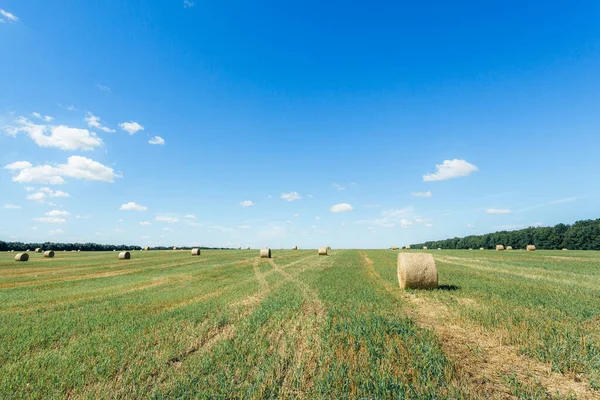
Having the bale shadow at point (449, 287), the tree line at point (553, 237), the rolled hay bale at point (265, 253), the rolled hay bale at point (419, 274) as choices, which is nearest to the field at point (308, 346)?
the bale shadow at point (449, 287)

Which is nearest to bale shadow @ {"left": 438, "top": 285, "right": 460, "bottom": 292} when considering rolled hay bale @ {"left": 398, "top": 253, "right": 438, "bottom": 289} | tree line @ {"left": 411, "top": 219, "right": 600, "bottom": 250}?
rolled hay bale @ {"left": 398, "top": 253, "right": 438, "bottom": 289}

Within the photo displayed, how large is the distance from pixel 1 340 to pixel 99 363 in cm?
418

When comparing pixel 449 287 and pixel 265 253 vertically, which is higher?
pixel 265 253

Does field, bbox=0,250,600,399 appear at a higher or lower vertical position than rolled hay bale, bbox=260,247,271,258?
lower

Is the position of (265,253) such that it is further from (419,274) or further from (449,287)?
(449,287)

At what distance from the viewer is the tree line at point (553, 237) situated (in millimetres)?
85938

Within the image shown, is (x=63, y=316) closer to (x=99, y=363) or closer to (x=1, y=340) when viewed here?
(x=1, y=340)

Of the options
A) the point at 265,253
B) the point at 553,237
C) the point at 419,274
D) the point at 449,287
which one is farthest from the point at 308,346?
the point at 553,237

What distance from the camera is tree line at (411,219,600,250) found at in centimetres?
8594

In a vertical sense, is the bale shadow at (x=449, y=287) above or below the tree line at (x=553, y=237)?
below

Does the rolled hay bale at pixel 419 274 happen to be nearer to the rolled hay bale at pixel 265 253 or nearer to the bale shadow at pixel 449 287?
the bale shadow at pixel 449 287

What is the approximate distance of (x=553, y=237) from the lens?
97688 mm

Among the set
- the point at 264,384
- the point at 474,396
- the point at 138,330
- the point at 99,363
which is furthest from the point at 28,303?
the point at 474,396

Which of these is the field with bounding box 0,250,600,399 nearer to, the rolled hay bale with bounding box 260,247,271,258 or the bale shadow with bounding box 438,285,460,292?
the bale shadow with bounding box 438,285,460,292
